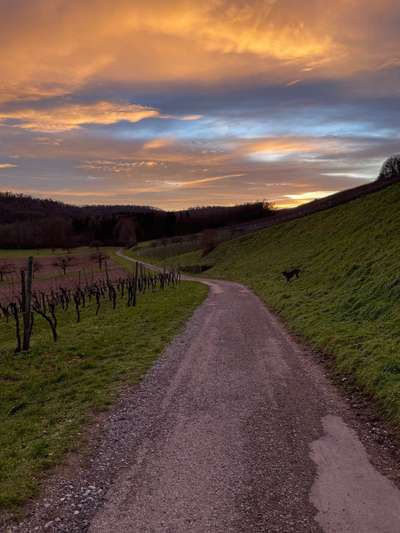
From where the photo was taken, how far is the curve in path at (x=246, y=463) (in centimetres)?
582

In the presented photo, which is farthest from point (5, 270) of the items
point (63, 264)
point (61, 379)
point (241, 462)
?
point (241, 462)

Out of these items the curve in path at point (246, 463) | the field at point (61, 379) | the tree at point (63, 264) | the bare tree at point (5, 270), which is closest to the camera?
the curve in path at point (246, 463)

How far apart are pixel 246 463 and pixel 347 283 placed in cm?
2075

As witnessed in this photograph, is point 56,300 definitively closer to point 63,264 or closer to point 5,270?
point 63,264

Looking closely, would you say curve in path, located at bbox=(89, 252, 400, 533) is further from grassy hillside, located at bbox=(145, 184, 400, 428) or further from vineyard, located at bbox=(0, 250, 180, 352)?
vineyard, located at bbox=(0, 250, 180, 352)

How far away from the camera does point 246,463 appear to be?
24.2ft

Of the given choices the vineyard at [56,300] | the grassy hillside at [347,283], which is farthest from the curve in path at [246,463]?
the vineyard at [56,300]

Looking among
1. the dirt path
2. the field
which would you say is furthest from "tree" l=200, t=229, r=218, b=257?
the dirt path

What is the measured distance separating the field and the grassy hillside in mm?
6757

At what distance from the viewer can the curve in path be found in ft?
19.1

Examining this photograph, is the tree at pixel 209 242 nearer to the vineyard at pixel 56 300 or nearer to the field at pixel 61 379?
the vineyard at pixel 56 300

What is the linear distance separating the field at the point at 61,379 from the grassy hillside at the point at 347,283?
6757 millimetres

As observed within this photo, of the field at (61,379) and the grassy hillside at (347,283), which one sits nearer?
the field at (61,379)

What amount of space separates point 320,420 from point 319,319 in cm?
1100
